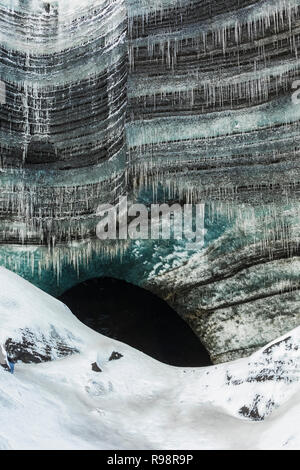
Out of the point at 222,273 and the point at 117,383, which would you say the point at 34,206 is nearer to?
the point at 222,273

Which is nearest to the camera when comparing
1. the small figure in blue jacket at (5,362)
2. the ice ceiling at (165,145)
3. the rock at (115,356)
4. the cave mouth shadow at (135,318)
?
the small figure in blue jacket at (5,362)

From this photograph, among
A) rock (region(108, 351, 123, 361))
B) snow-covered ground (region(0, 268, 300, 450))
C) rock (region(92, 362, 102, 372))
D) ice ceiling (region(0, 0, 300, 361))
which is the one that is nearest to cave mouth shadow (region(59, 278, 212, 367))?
ice ceiling (region(0, 0, 300, 361))

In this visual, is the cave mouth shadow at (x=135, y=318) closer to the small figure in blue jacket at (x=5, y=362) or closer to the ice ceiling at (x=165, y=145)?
the ice ceiling at (x=165, y=145)

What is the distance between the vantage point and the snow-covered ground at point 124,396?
201 inches

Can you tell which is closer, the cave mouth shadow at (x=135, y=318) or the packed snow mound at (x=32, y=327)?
the packed snow mound at (x=32, y=327)

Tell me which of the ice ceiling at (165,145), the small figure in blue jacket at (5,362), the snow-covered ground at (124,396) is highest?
the ice ceiling at (165,145)

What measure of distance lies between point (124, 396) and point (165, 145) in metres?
5.04

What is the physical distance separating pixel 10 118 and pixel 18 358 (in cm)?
628

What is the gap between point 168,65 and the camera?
1064 cm

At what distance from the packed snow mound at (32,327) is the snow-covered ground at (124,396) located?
0.02 meters

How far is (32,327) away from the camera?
742cm

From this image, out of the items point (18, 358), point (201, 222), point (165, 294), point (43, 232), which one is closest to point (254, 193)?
point (201, 222)

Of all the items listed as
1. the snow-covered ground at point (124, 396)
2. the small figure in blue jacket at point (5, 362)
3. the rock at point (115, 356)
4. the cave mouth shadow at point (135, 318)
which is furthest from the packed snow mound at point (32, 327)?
the cave mouth shadow at point (135, 318)

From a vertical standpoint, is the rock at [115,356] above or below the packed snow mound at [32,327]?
below
